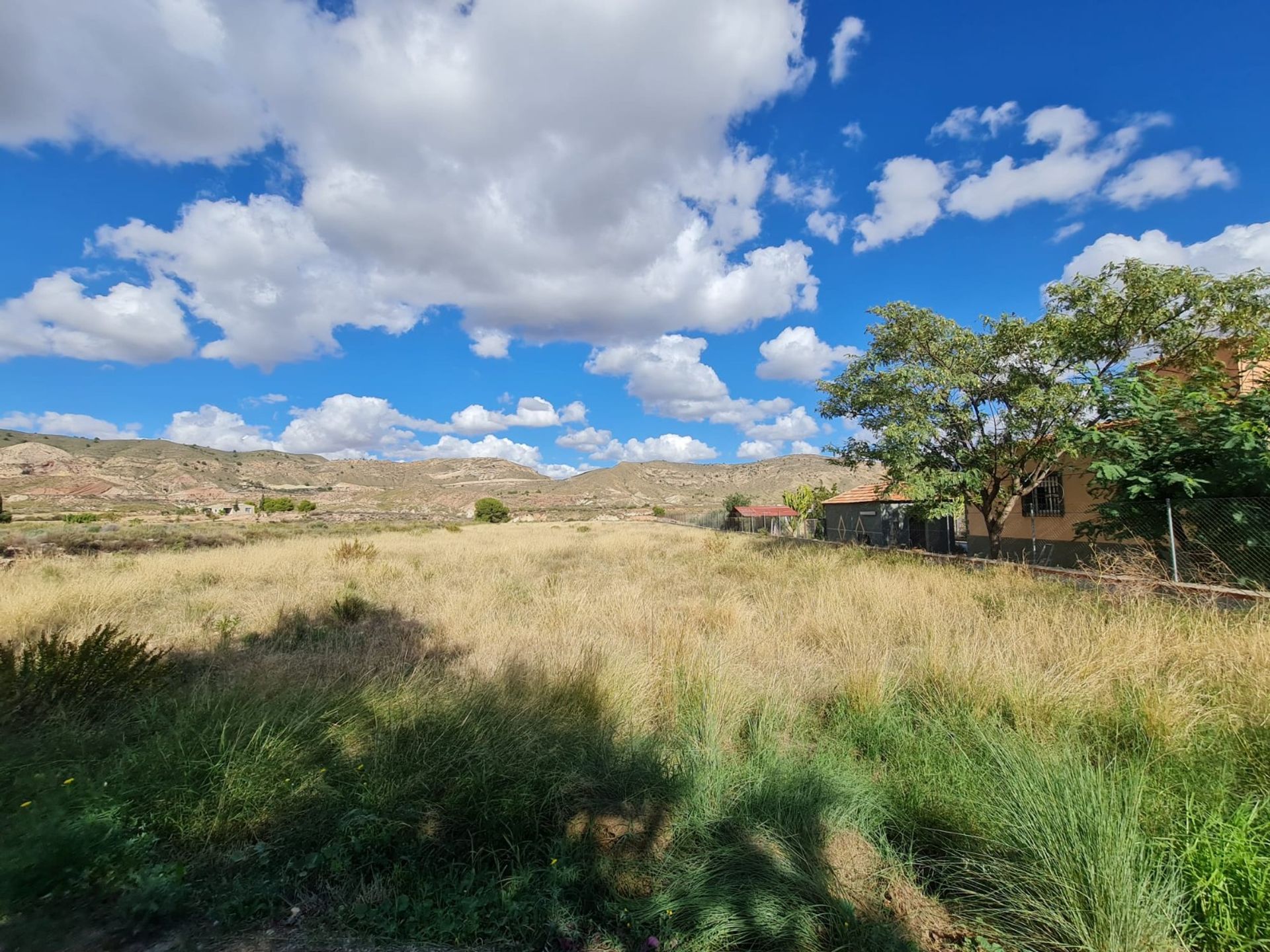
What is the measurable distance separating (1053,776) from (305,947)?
132 inches

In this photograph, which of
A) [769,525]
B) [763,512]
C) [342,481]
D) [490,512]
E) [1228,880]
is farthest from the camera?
[342,481]

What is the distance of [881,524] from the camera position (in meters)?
26.9

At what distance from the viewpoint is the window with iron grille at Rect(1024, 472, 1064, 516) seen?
17.2 metres

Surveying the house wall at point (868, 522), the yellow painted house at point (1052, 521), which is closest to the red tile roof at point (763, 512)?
the house wall at point (868, 522)

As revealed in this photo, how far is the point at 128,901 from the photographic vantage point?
2086mm

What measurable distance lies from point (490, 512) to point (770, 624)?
51853mm

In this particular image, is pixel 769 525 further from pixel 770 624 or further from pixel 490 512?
pixel 770 624

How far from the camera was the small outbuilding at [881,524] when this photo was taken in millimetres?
22125

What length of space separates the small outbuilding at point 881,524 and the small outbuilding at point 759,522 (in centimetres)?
281

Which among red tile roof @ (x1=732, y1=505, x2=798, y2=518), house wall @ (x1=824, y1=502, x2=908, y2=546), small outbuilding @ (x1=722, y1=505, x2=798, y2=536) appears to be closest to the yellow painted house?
house wall @ (x1=824, y1=502, x2=908, y2=546)

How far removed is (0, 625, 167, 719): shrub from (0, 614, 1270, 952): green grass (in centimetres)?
8

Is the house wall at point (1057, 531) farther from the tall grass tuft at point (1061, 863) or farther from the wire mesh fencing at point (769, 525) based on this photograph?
the tall grass tuft at point (1061, 863)

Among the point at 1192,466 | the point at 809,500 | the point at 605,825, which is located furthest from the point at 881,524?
the point at 605,825

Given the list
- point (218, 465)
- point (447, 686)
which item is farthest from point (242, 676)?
point (218, 465)
